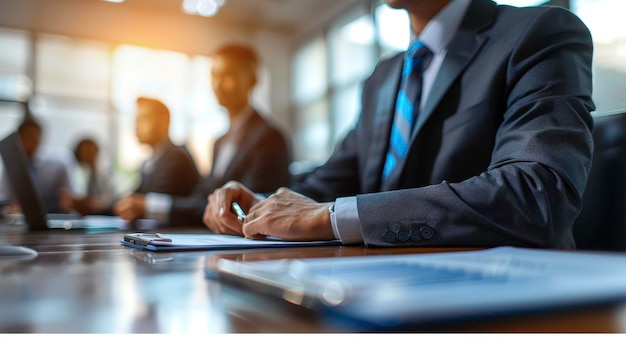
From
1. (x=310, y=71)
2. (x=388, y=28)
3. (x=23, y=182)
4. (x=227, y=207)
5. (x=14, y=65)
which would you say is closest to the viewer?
(x=227, y=207)

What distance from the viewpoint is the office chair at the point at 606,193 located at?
0.95 m

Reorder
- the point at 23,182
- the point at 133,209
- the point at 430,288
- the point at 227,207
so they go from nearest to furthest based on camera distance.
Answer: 1. the point at 430,288
2. the point at 227,207
3. the point at 23,182
4. the point at 133,209

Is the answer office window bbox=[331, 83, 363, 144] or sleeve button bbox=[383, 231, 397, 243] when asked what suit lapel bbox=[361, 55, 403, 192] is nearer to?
sleeve button bbox=[383, 231, 397, 243]

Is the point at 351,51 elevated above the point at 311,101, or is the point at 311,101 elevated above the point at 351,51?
the point at 351,51

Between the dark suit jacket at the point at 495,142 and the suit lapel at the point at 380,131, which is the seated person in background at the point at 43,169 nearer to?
the suit lapel at the point at 380,131

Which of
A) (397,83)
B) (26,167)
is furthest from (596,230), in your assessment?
(26,167)

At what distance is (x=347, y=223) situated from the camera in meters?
0.73

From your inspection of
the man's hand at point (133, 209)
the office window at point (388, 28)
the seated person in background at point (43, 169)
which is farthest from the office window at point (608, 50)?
the office window at point (388, 28)

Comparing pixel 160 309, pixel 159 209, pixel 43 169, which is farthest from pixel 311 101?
pixel 160 309

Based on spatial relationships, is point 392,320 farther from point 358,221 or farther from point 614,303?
point 358,221

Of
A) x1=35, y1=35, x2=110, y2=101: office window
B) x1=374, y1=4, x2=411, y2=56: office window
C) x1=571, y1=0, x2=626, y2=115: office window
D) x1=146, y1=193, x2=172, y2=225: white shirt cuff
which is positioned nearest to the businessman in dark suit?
x1=571, y1=0, x2=626, y2=115: office window

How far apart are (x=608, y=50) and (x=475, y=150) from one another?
1.49 feet

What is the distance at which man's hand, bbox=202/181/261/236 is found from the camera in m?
0.94

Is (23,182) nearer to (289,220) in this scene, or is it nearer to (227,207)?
(227,207)
